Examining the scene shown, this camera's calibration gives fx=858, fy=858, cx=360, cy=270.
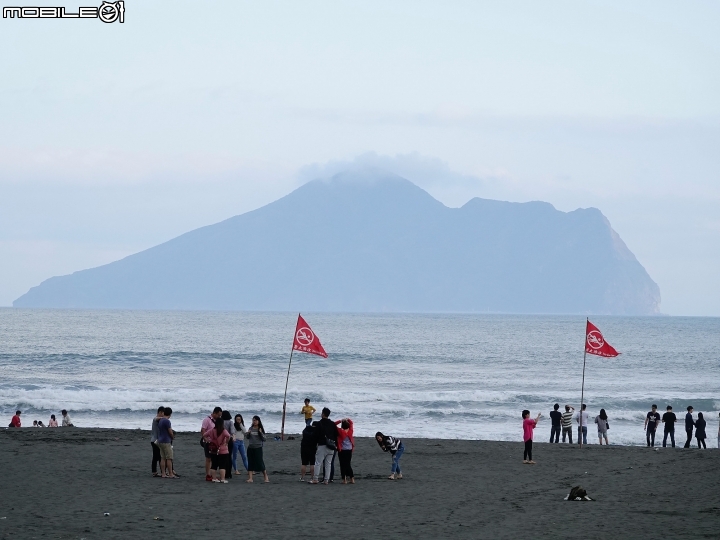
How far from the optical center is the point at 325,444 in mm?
17469

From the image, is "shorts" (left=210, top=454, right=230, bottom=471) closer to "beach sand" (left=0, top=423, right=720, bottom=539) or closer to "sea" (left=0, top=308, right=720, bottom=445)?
"beach sand" (left=0, top=423, right=720, bottom=539)

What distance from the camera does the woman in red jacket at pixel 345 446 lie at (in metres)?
17.5

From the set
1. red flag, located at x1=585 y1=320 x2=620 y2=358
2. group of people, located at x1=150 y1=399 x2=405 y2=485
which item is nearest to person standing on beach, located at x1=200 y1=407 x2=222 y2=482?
group of people, located at x1=150 y1=399 x2=405 y2=485

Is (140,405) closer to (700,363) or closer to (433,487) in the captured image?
(433,487)

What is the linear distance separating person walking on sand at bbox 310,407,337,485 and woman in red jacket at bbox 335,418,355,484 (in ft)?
0.55

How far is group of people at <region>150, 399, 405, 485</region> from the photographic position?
1725 cm

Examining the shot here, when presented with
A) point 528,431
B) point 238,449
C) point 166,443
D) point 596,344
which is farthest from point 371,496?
point 596,344

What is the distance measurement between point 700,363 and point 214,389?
4473 cm

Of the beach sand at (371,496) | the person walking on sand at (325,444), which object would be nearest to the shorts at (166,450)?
the beach sand at (371,496)

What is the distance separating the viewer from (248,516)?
45.8 ft

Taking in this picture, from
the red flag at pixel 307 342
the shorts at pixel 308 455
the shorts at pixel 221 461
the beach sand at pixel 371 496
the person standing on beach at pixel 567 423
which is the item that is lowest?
the beach sand at pixel 371 496

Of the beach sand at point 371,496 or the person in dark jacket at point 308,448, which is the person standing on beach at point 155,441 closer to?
the beach sand at point 371,496

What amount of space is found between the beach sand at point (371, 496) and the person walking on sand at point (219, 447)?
1.21 feet

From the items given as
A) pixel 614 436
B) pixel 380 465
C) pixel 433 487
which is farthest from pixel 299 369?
Answer: pixel 433 487
